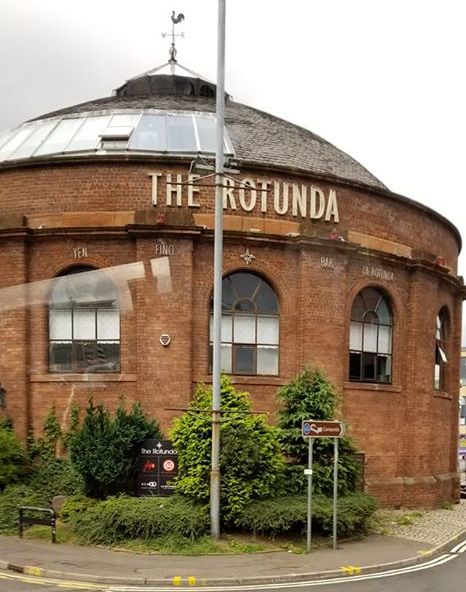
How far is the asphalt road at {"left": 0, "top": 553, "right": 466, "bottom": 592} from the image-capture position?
1288cm

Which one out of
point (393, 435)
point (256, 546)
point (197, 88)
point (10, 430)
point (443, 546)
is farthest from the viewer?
point (197, 88)

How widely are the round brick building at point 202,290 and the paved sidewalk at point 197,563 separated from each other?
5942mm

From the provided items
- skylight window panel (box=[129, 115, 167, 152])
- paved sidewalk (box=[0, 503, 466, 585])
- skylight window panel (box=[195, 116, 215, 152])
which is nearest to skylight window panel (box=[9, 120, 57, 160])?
skylight window panel (box=[129, 115, 167, 152])

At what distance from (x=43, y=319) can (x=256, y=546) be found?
30.6 feet

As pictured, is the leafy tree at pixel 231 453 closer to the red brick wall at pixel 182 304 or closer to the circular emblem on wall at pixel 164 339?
the circular emblem on wall at pixel 164 339

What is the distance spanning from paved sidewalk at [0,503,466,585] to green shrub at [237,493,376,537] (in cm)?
50

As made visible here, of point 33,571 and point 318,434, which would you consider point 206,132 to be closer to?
point 318,434

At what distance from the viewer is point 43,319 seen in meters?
22.1

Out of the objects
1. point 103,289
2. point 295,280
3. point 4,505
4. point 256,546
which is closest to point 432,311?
point 295,280

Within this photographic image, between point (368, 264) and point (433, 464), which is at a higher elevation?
point (368, 264)

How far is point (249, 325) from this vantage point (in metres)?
22.8

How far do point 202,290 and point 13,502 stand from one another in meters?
7.29

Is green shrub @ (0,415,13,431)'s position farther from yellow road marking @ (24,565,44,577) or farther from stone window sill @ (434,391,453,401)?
stone window sill @ (434,391,453,401)

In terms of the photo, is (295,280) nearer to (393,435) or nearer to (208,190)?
(208,190)
